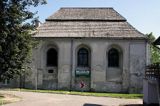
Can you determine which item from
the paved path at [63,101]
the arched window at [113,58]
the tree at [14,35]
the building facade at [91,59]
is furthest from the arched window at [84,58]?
the tree at [14,35]

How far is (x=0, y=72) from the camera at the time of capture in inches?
1089

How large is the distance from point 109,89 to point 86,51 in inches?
222

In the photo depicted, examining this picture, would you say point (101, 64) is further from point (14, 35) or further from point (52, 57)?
point (14, 35)

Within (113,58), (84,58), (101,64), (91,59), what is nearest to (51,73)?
(84,58)

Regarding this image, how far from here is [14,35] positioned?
26.7 meters

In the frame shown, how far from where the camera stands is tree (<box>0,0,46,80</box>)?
26422 millimetres

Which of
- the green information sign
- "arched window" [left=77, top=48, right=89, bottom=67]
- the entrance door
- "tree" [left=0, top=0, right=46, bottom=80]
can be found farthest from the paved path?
"arched window" [left=77, top=48, right=89, bottom=67]

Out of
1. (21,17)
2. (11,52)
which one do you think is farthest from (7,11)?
(11,52)

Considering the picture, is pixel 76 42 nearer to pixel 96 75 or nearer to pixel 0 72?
pixel 96 75

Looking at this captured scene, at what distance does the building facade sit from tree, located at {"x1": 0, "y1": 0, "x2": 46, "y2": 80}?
17.9 metres

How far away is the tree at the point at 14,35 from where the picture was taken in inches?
1040

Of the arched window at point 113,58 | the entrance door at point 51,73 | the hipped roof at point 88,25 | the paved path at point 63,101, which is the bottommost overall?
the paved path at point 63,101

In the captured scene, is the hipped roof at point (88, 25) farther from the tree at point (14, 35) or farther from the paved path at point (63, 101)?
the tree at point (14, 35)

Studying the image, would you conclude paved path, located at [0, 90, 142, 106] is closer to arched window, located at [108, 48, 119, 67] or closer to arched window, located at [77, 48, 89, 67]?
arched window, located at [108, 48, 119, 67]
